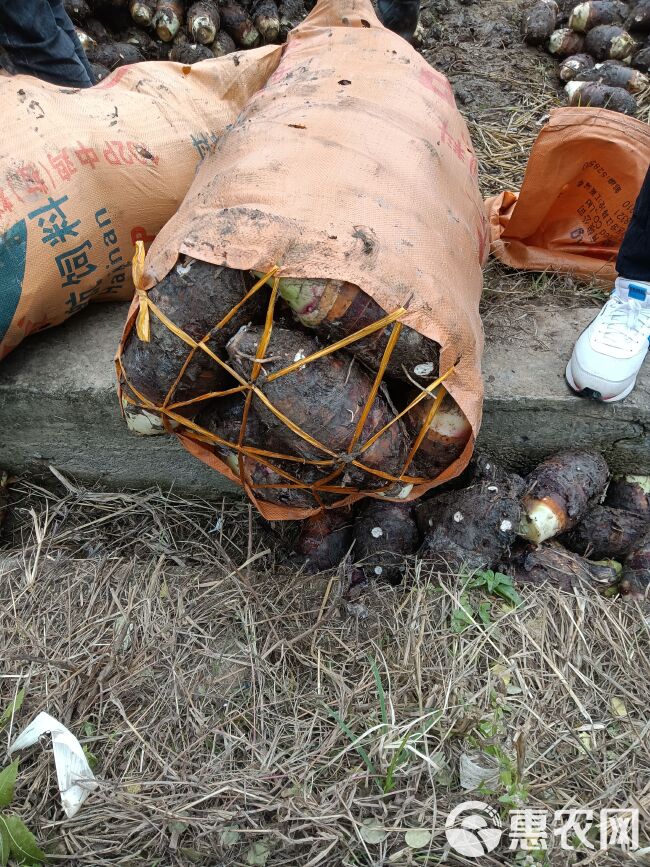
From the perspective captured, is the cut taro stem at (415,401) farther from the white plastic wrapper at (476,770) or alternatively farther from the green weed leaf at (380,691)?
the white plastic wrapper at (476,770)

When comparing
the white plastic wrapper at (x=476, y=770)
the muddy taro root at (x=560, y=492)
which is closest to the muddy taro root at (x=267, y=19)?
the muddy taro root at (x=560, y=492)

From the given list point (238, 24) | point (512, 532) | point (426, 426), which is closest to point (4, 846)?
point (426, 426)

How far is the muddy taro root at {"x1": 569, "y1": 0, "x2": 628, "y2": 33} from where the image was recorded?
12.8 ft

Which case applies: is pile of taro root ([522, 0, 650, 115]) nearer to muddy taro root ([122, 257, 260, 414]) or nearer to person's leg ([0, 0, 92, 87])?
person's leg ([0, 0, 92, 87])

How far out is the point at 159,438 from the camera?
203cm

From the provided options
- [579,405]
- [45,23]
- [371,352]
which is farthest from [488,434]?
[45,23]

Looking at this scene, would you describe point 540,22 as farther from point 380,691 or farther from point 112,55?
point 380,691

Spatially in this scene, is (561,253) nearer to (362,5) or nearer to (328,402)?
(362,5)

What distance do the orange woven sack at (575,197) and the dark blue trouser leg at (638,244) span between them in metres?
0.40

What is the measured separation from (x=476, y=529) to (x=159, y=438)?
41.0 inches

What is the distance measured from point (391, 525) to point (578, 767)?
2.49 ft

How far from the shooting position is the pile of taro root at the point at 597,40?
3561 millimetres

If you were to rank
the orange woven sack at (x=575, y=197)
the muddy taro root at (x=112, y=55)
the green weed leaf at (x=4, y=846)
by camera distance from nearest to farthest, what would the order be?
the green weed leaf at (x=4, y=846), the orange woven sack at (x=575, y=197), the muddy taro root at (x=112, y=55)

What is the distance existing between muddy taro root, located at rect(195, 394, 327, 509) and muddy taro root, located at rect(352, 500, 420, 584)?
0.33 metres
